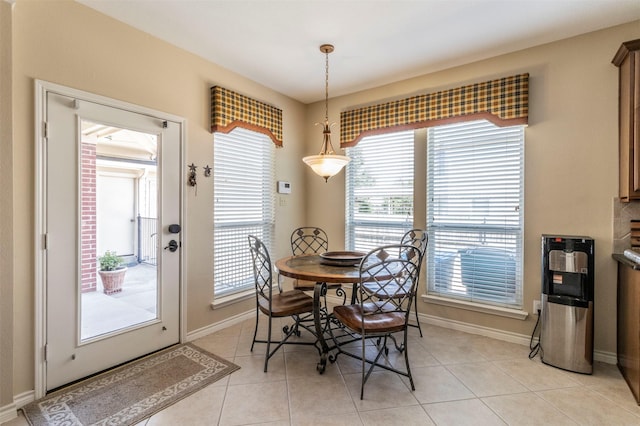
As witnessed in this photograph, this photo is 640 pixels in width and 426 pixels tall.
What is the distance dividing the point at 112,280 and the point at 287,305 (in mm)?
1366

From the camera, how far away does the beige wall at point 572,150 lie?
243cm

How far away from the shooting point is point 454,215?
314 centimetres

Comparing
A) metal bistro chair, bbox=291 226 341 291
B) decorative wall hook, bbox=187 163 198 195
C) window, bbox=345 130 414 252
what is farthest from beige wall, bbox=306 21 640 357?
decorative wall hook, bbox=187 163 198 195

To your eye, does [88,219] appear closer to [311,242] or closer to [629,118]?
[311,242]

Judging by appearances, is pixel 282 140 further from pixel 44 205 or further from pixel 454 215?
pixel 44 205

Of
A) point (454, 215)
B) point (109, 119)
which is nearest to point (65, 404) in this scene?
point (109, 119)

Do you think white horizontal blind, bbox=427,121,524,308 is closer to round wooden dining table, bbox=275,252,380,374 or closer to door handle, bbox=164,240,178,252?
round wooden dining table, bbox=275,252,380,374

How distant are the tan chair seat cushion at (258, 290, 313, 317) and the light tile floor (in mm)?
417

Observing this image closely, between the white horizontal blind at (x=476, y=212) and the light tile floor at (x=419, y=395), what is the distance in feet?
2.24

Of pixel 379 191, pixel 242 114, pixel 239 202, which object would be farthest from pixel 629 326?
pixel 242 114

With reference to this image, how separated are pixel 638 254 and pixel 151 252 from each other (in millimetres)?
3604

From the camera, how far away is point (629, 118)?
7.22ft

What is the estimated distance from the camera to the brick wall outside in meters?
2.19

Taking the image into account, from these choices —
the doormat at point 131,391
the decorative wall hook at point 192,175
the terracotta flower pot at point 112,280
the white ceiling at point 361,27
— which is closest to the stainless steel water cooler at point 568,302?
the white ceiling at point 361,27
